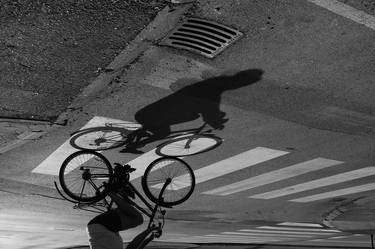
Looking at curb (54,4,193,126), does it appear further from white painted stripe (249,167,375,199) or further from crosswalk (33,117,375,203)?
white painted stripe (249,167,375,199)

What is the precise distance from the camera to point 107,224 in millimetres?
7984

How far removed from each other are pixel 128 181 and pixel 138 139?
202 centimetres

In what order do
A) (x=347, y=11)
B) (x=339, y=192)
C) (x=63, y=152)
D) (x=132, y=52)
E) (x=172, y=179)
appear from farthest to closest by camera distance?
(x=339, y=192) → (x=63, y=152) → (x=172, y=179) → (x=132, y=52) → (x=347, y=11)

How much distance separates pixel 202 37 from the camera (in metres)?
8.33

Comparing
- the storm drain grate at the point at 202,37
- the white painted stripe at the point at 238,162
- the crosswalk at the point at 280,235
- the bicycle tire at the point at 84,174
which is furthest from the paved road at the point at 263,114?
the crosswalk at the point at 280,235

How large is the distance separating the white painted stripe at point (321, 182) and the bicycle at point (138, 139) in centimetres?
382

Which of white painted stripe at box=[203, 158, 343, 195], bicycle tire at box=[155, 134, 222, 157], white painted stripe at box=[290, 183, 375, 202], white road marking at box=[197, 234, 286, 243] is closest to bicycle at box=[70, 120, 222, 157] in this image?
bicycle tire at box=[155, 134, 222, 157]

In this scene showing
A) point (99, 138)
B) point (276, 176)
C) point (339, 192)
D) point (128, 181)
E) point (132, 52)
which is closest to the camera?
point (132, 52)

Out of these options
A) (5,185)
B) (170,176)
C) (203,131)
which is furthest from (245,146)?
(5,185)

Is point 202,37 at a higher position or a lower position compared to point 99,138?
higher

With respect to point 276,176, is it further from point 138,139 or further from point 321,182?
point 138,139

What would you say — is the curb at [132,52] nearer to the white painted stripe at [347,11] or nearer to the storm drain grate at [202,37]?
the storm drain grate at [202,37]

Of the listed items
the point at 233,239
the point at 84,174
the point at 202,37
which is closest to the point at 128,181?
the point at 84,174

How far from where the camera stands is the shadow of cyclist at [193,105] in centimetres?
902
